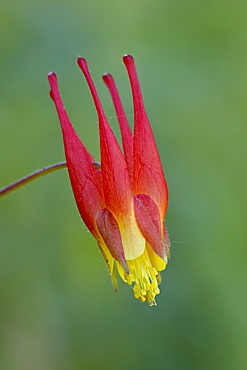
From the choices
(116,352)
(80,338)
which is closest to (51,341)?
(80,338)

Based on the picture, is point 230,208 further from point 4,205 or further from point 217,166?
point 4,205

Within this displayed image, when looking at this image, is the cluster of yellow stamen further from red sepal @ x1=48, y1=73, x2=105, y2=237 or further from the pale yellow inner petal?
red sepal @ x1=48, y1=73, x2=105, y2=237

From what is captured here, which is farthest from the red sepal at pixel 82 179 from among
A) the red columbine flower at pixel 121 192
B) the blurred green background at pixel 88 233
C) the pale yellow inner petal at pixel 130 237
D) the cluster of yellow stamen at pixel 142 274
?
the blurred green background at pixel 88 233

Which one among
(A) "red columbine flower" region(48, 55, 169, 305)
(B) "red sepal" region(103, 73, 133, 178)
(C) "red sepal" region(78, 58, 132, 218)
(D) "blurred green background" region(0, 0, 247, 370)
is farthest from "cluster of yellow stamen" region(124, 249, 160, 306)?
(D) "blurred green background" region(0, 0, 247, 370)

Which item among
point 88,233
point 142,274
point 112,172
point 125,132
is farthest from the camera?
point 88,233

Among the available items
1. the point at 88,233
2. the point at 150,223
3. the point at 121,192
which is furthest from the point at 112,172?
the point at 88,233

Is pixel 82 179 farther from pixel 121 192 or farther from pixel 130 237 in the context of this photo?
pixel 130 237
